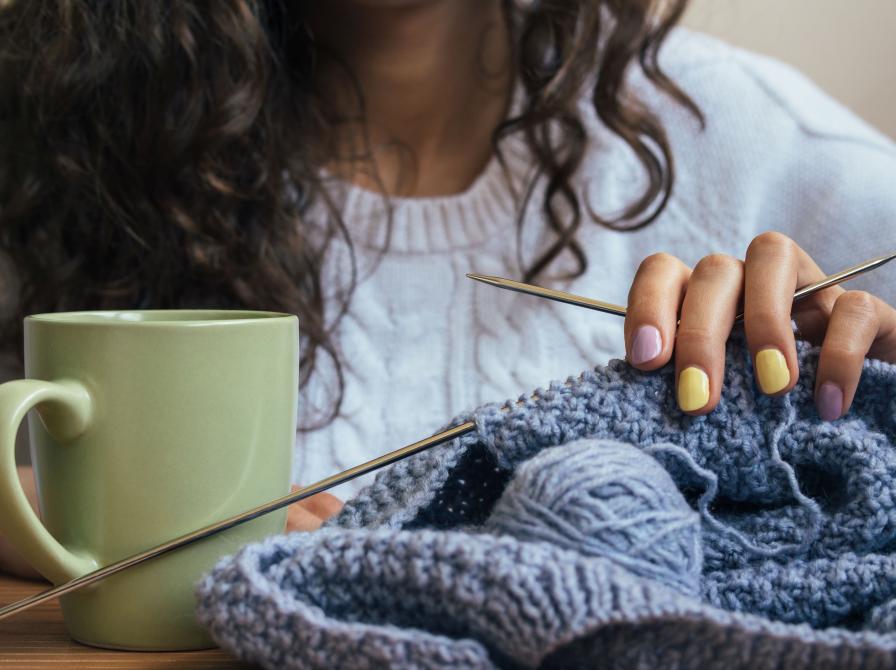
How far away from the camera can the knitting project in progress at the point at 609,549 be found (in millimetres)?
305

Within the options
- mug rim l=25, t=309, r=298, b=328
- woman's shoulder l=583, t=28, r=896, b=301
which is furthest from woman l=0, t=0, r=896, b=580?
mug rim l=25, t=309, r=298, b=328

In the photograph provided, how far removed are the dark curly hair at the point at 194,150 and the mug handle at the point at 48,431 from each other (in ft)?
1.87

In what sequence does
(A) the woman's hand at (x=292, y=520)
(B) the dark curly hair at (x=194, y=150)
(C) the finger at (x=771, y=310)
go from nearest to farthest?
1. (C) the finger at (x=771, y=310)
2. (A) the woman's hand at (x=292, y=520)
3. (B) the dark curly hair at (x=194, y=150)

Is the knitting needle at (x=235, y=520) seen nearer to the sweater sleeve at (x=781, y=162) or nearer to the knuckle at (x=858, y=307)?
the knuckle at (x=858, y=307)

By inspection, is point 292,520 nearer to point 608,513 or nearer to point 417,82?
point 608,513

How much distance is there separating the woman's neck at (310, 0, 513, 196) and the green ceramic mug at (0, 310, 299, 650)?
0.72 m

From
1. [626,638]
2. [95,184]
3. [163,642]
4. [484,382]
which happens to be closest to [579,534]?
[626,638]

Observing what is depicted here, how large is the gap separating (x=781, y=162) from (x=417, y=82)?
44cm

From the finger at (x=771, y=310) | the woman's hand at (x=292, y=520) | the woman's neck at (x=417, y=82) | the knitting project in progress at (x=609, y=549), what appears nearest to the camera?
the knitting project in progress at (x=609, y=549)

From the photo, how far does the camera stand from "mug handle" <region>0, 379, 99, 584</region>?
0.37 meters

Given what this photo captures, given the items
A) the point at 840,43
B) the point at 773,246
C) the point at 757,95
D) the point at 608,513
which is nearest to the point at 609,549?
the point at 608,513

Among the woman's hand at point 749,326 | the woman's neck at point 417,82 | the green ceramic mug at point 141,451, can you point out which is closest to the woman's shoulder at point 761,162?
the woman's neck at point 417,82

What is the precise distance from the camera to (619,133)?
3.33ft

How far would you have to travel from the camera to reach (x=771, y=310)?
44cm
